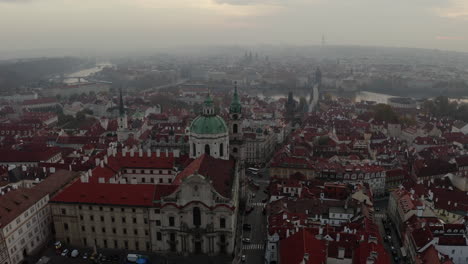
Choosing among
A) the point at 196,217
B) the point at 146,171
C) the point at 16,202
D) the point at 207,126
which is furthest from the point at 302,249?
the point at 16,202

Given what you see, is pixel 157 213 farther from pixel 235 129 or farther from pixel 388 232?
pixel 388 232

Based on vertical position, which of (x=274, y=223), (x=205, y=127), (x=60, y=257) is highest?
(x=205, y=127)

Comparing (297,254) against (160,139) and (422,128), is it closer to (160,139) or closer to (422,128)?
(160,139)

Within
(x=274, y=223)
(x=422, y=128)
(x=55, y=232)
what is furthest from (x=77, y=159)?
(x=422, y=128)

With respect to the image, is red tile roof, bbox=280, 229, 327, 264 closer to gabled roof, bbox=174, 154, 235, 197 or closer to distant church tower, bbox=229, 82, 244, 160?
gabled roof, bbox=174, 154, 235, 197

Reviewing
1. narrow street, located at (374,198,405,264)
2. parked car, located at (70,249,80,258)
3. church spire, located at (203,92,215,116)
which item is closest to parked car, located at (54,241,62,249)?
parked car, located at (70,249,80,258)

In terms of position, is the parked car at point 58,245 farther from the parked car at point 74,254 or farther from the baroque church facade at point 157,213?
the parked car at point 74,254

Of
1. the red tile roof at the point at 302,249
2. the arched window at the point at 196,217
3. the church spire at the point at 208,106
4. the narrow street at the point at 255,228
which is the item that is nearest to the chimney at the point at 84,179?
the arched window at the point at 196,217

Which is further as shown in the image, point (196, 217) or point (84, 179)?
point (84, 179)
